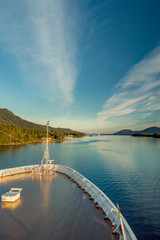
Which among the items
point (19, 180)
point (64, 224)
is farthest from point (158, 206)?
point (19, 180)

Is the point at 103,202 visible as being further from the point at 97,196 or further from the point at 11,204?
the point at 11,204

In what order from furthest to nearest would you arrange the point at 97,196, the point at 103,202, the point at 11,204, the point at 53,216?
the point at 97,196 → the point at 11,204 → the point at 103,202 → the point at 53,216

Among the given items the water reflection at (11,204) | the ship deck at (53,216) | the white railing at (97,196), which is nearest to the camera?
the ship deck at (53,216)

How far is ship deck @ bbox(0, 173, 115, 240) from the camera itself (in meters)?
9.72

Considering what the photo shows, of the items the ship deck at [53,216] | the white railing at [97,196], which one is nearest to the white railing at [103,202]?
the white railing at [97,196]

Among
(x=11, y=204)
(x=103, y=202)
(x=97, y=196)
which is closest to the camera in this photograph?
(x=103, y=202)

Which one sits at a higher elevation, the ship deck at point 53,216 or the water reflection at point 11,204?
the water reflection at point 11,204

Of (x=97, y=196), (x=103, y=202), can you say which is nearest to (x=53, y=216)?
(x=103, y=202)

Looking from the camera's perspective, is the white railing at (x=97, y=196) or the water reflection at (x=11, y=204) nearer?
the white railing at (x=97, y=196)

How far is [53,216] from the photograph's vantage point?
11953mm

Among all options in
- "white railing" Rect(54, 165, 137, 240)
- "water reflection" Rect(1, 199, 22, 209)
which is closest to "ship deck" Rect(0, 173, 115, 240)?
"water reflection" Rect(1, 199, 22, 209)

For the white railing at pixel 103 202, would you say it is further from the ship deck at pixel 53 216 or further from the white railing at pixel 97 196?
the ship deck at pixel 53 216

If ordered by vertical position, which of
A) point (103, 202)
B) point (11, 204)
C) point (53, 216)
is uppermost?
point (11, 204)

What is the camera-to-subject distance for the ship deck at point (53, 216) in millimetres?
9719
